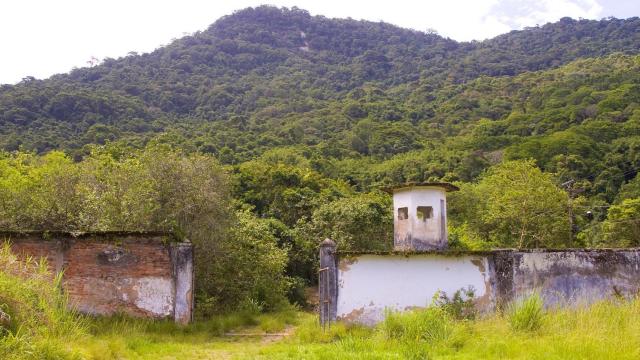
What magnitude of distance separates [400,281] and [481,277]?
1861 mm

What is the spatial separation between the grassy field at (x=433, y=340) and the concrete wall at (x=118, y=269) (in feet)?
1.59

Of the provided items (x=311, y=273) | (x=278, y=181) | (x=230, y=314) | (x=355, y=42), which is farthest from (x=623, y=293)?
(x=355, y=42)

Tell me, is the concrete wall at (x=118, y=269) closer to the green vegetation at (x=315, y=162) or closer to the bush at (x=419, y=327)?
the green vegetation at (x=315, y=162)

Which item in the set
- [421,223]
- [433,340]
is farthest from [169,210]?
[433,340]

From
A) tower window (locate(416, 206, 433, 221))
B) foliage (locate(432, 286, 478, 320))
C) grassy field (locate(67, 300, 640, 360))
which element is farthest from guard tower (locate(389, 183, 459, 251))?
grassy field (locate(67, 300, 640, 360))

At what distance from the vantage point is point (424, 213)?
15.5 m

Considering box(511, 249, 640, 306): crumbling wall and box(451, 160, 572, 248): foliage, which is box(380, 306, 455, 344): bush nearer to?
box(511, 249, 640, 306): crumbling wall

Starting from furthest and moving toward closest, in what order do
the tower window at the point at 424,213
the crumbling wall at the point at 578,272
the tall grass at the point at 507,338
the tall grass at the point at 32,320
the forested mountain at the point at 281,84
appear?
the forested mountain at the point at 281,84, the tower window at the point at 424,213, the crumbling wall at the point at 578,272, the tall grass at the point at 507,338, the tall grass at the point at 32,320

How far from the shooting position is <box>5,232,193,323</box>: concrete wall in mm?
12414

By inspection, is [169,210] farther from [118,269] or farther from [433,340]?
[433,340]

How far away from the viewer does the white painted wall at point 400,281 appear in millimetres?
12922

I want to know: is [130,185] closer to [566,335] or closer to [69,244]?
[69,244]

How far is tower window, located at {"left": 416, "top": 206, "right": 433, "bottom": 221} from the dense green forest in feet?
18.8

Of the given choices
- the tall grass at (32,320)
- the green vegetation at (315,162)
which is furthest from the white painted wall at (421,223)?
the tall grass at (32,320)
